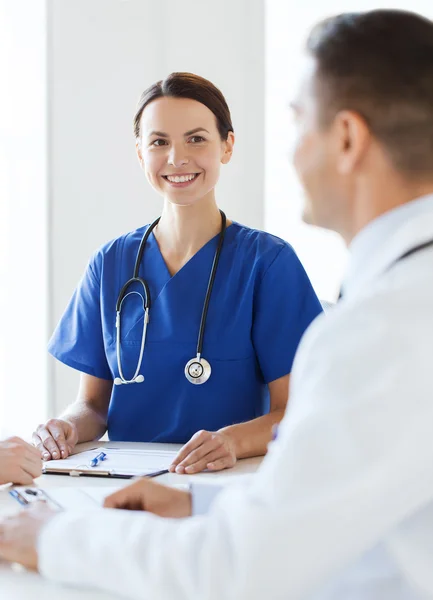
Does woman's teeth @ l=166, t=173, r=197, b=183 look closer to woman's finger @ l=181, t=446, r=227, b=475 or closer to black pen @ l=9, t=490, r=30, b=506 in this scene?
woman's finger @ l=181, t=446, r=227, b=475

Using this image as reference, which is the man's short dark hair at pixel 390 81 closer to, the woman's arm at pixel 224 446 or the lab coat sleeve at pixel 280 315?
the woman's arm at pixel 224 446

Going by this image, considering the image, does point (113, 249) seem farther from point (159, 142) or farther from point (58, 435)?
point (58, 435)

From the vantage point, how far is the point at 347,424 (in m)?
0.66

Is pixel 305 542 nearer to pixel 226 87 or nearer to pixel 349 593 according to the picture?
pixel 349 593

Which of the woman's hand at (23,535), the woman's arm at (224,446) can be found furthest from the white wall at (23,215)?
the woman's hand at (23,535)

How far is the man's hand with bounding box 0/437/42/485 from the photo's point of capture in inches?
51.4

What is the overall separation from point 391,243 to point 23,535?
509 millimetres

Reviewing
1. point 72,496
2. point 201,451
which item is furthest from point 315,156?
point 201,451

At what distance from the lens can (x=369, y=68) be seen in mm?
809

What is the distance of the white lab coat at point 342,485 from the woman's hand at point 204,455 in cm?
67

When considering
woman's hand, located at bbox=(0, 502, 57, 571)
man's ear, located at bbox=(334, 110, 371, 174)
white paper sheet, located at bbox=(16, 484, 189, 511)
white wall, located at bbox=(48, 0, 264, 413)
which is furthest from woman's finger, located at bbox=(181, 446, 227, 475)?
white wall, located at bbox=(48, 0, 264, 413)

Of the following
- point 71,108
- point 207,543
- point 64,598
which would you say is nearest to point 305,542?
point 207,543

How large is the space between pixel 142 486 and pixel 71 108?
2.31m

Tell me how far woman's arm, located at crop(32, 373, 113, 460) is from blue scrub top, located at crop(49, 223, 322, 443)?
0.14ft
